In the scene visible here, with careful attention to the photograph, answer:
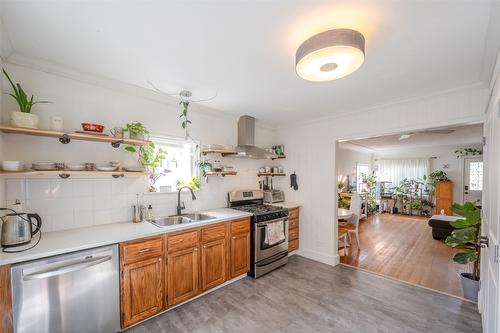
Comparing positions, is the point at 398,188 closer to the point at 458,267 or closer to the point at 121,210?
the point at 458,267

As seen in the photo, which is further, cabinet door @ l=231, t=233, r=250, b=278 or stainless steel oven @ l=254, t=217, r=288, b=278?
stainless steel oven @ l=254, t=217, r=288, b=278

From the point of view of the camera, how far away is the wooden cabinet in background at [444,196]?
265 inches

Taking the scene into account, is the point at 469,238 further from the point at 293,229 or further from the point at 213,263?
the point at 213,263

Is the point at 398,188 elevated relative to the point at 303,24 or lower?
lower

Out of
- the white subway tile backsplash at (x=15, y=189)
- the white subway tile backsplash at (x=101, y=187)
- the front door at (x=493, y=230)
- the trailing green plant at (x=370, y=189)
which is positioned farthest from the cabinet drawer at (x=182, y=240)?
the trailing green plant at (x=370, y=189)

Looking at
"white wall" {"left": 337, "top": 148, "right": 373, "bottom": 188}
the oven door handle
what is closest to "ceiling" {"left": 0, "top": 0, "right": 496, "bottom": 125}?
the oven door handle

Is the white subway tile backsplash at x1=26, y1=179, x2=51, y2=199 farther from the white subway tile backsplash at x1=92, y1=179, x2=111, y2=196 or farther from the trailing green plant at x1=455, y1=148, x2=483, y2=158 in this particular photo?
the trailing green plant at x1=455, y1=148, x2=483, y2=158

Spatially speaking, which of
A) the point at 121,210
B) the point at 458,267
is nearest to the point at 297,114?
the point at 121,210

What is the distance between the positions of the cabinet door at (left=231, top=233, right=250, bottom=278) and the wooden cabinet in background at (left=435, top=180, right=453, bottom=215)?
7314mm

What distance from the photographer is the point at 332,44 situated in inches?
51.3

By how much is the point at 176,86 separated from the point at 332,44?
5.79 feet

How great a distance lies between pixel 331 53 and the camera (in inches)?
53.4

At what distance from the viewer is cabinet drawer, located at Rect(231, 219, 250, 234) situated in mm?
2833

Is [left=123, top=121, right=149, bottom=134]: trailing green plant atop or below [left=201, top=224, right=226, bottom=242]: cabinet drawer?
atop
